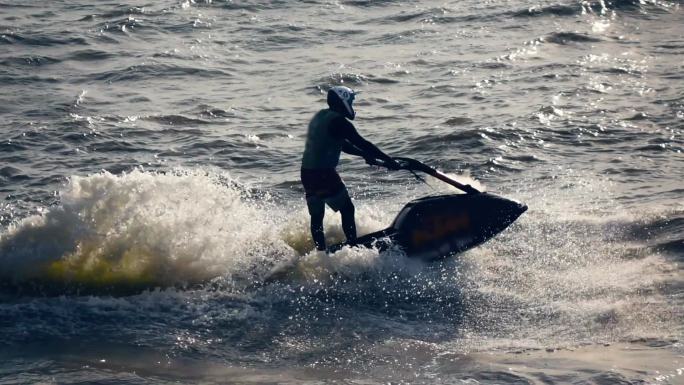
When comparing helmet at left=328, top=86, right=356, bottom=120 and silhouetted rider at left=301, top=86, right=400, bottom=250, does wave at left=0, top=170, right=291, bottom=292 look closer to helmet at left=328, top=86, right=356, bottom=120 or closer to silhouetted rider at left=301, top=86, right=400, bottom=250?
silhouetted rider at left=301, top=86, right=400, bottom=250

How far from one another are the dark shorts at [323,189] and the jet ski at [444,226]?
1.56ft

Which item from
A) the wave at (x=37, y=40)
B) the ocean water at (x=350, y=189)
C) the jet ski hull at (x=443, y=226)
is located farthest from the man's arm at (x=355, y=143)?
the wave at (x=37, y=40)

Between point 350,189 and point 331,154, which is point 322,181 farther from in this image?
point 350,189

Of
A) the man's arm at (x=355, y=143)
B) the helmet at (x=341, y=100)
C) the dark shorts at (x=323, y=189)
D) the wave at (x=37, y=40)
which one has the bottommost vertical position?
the wave at (x=37, y=40)

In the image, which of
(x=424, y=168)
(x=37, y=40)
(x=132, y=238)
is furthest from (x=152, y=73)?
(x=424, y=168)

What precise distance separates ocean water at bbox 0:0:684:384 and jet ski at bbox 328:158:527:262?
0.19m

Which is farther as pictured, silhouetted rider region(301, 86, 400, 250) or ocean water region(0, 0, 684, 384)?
silhouetted rider region(301, 86, 400, 250)

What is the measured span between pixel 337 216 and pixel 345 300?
2.39 m

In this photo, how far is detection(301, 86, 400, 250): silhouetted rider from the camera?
34.3 feet

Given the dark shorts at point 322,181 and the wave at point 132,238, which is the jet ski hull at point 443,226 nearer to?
the dark shorts at point 322,181

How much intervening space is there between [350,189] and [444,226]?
3809mm

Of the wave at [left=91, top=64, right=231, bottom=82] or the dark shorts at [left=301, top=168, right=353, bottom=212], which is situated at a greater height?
the dark shorts at [left=301, top=168, right=353, bottom=212]

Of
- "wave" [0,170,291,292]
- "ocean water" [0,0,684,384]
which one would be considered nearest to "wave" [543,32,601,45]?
"ocean water" [0,0,684,384]

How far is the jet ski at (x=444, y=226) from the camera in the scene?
36.3 ft
